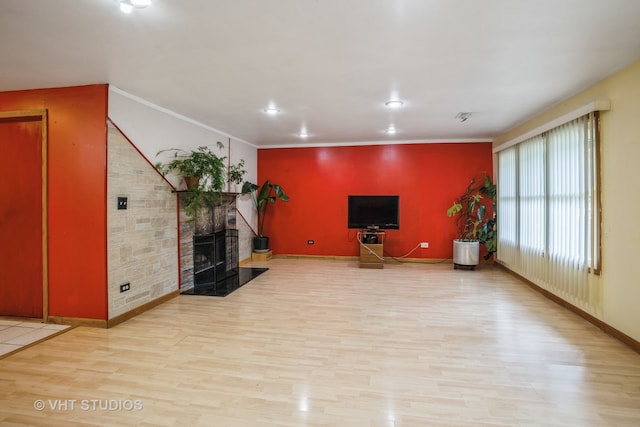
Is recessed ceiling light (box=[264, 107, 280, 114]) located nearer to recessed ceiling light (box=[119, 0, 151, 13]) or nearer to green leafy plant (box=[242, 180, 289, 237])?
recessed ceiling light (box=[119, 0, 151, 13])

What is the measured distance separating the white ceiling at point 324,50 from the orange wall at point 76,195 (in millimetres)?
230

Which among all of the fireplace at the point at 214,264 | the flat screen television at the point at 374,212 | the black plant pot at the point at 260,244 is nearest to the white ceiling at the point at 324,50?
the fireplace at the point at 214,264

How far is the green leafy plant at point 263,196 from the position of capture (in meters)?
7.11

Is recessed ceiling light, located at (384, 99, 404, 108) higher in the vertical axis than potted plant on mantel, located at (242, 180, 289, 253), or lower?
higher

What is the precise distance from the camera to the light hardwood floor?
203cm

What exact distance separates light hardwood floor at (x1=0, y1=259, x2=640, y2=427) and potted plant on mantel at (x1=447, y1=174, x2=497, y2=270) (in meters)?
1.88

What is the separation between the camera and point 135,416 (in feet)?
6.63

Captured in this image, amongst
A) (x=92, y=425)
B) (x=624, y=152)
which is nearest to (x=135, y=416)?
(x=92, y=425)

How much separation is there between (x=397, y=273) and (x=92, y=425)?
485cm

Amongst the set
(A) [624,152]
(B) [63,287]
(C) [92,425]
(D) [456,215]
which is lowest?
(C) [92,425]

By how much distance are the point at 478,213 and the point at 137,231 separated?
5.76 meters

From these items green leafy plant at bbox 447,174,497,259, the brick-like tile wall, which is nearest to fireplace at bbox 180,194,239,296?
the brick-like tile wall

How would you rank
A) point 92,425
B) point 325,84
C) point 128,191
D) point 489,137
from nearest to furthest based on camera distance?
point 92,425 → point 325,84 → point 128,191 → point 489,137

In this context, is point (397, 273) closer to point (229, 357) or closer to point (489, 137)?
point (489, 137)
